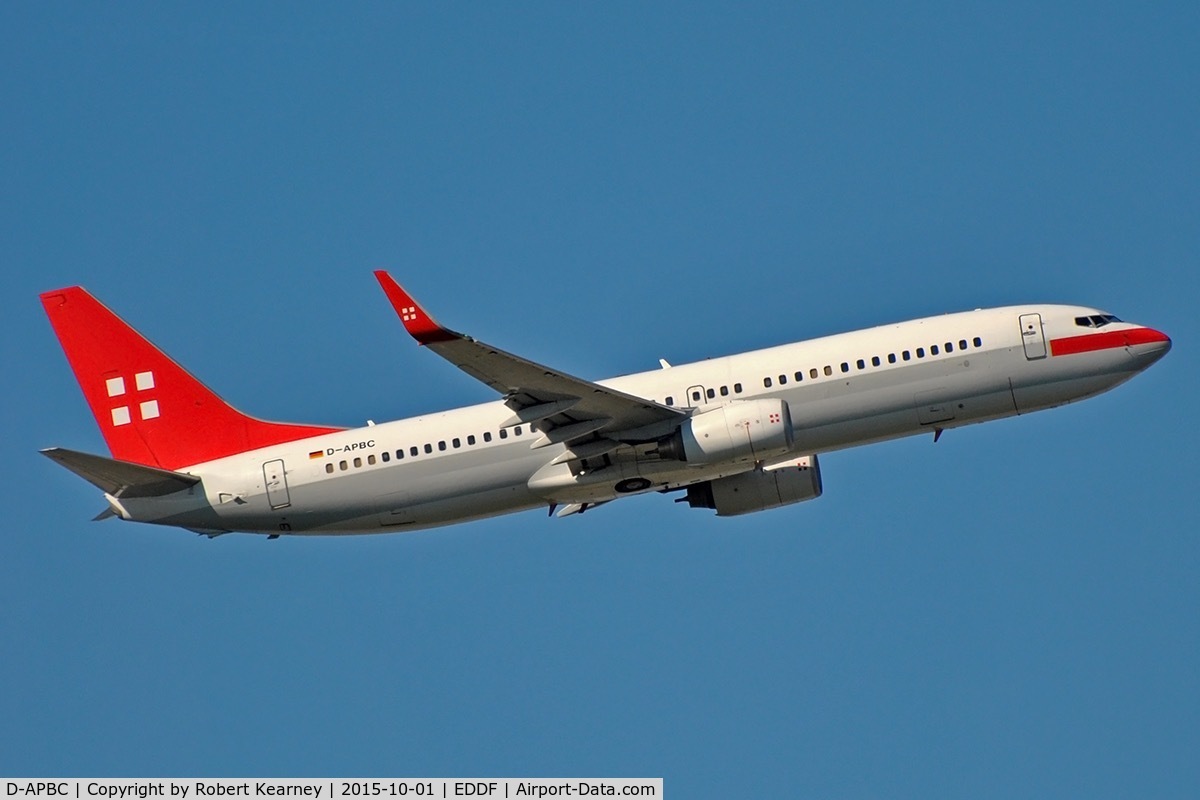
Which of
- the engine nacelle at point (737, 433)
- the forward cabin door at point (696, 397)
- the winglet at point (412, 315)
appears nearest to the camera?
the winglet at point (412, 315)

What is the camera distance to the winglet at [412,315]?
54938mm

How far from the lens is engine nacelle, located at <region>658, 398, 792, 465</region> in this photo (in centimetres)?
5922

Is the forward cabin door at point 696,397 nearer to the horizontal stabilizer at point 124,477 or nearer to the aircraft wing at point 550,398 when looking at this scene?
the aircraft wing at point 550,398

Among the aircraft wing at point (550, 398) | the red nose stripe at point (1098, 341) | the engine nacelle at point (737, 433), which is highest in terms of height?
the red nose stripe at point (1098, 341)

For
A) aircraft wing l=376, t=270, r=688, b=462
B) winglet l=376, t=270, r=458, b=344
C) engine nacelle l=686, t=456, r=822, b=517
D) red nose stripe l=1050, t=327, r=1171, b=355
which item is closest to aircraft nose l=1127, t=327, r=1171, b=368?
red nose stripe l=1050, t=327, r=1171, b=355

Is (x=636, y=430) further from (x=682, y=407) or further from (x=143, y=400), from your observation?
(x=143, y=400)

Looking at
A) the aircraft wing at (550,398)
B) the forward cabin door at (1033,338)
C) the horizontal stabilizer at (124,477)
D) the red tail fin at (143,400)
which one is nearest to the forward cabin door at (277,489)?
the red tail fin at (143,400)

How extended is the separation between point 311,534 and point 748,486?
14193 mm

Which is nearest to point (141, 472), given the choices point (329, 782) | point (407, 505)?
point (407, 505)

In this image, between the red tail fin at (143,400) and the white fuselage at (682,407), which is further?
the red tail fin at (143,400)

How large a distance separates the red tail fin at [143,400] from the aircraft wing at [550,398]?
8414 mm

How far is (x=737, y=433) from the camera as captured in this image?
59406 millimetres

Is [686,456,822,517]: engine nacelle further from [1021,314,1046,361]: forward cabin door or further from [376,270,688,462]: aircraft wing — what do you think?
[1021,314,1046,361]: forward cabin door

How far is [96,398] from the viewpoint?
66.5 metres
